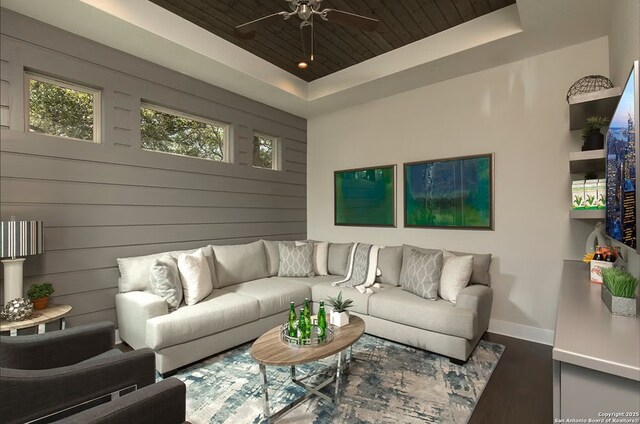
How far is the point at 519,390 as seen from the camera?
7.34 feet

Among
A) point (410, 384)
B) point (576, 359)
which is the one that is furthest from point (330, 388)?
point (576, 359)

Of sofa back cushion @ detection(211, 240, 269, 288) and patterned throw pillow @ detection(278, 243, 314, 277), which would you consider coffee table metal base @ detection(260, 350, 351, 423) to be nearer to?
sofa back cushion @ detection(211, 240, 269, 288)

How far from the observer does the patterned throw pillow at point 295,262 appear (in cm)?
403

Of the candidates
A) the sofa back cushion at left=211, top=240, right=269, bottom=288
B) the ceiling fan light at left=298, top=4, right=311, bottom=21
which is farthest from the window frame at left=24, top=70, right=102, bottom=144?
the ceiling fan light at left=298, top=4, right=311, bottom=21

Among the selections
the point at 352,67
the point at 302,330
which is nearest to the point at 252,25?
the point at 352,67

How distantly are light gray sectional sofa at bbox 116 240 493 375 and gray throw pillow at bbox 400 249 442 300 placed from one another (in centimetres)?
10

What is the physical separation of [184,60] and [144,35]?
477 millimetres

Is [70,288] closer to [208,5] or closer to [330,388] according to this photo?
[330,388]

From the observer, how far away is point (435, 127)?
12.4ft

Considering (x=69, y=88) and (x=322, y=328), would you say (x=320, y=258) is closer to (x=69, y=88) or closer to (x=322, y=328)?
(x=322, y=328)

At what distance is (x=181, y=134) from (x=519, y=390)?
4.04 meters

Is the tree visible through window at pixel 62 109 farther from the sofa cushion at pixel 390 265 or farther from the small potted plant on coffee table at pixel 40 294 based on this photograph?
the sofa cushion at pixel 390 265

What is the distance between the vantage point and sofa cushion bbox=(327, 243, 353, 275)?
13.5 feet

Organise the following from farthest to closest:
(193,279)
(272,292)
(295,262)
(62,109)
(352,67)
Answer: (295,262)
(352,67)
(272,292)
(193,279)
(62,109)
